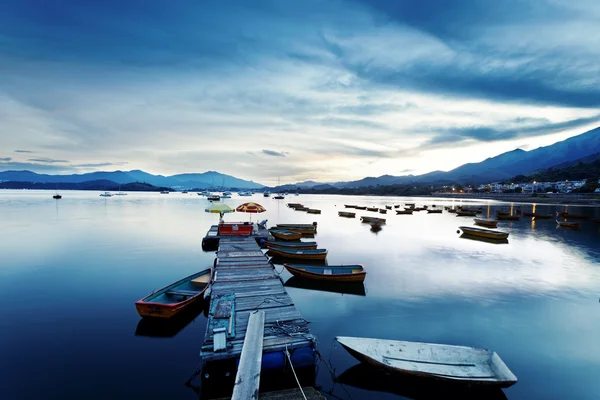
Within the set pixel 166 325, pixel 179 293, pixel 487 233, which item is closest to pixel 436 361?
pixel 166 325

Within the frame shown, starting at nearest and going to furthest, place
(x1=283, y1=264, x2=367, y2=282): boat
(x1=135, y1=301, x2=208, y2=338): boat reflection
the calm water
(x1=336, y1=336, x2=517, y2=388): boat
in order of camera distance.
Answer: (x1=336, y1=336, x2=517, y2=388): boat
the calm water
(x1=135, y1=301, x2=208, y2=338): boat reflection
(x1=283, y1=264, x2=367, y2=282): boat

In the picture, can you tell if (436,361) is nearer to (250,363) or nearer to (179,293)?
(250,363)

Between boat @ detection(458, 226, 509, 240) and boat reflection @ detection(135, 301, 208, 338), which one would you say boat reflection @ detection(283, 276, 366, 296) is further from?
boat @ detection(458, 226, 509, 240)

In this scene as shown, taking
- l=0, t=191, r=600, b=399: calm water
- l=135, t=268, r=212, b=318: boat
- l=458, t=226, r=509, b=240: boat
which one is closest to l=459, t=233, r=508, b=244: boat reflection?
l=458, t=226, r=509, b=240: boat

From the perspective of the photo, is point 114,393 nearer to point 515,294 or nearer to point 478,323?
point 478,323

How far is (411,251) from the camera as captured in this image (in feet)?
106

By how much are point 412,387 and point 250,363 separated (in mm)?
5526

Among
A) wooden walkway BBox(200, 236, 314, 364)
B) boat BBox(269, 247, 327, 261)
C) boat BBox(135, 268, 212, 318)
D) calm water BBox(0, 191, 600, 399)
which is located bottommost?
calm water BBox(0, 191, 600, 399)

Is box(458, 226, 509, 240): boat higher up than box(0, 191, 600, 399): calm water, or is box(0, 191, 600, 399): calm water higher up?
box(458, 226, 509, 240): boat

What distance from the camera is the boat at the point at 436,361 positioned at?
8266mm

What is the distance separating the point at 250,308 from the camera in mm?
11945

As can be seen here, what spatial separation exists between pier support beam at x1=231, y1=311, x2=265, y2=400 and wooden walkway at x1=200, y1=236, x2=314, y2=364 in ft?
0.82

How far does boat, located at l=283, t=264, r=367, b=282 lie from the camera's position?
63.5 feet

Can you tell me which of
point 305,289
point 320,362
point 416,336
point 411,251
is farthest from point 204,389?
point 411,251
